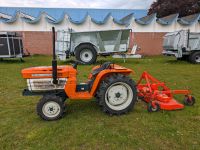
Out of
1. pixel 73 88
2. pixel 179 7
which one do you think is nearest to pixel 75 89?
pixel 73 88

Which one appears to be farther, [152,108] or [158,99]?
[158,99]

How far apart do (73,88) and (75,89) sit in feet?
0.38

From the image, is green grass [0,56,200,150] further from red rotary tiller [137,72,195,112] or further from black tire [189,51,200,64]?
black tire [189,51,200,64]

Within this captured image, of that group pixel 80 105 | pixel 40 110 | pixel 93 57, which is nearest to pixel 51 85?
pixel 40 110

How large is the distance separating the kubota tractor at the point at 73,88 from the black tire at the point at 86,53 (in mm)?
7453

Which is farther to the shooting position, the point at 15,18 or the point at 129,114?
the point at 15,18

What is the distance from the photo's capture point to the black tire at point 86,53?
11.8 metres

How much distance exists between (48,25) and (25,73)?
48.0 ft

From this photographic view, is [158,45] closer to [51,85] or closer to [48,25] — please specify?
[48,25]

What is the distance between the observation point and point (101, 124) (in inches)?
154

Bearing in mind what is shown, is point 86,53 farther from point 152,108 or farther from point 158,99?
point 152,108

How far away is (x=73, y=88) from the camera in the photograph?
4.14 meters

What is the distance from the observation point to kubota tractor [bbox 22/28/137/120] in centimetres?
400

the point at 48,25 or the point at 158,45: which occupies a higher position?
the point at 48,25
